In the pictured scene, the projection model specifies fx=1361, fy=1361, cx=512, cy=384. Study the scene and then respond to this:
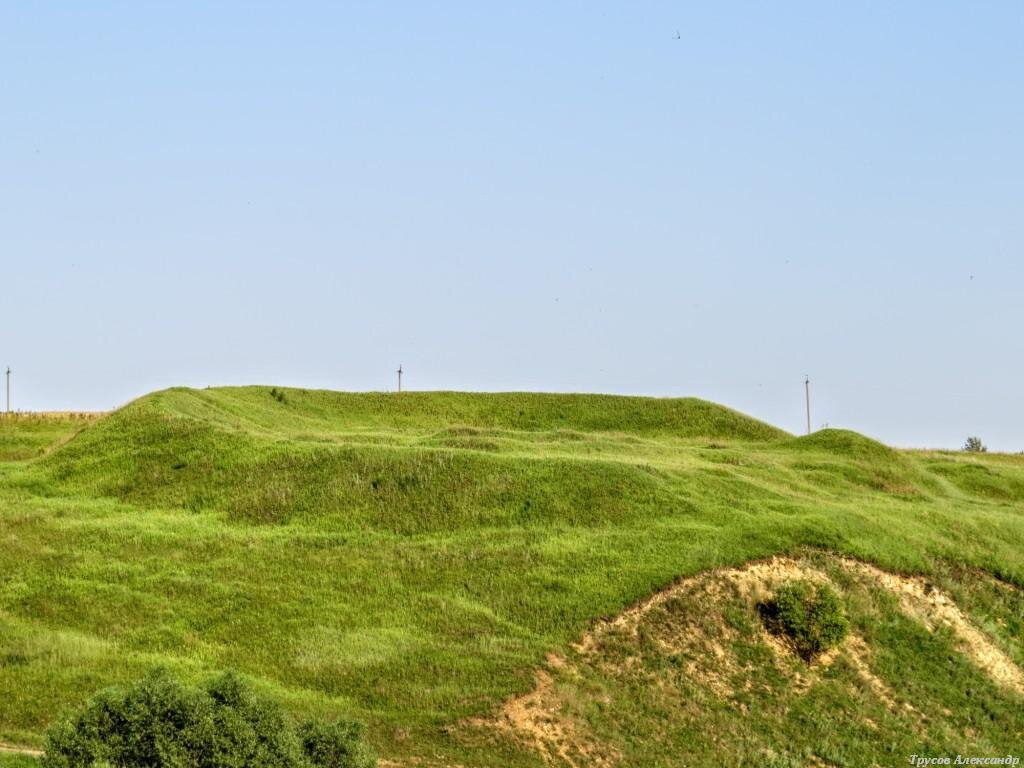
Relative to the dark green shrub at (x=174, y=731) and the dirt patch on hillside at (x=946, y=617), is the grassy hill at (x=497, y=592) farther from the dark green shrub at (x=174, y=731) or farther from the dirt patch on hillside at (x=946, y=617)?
the dark green shrub at (x=174, y=731)

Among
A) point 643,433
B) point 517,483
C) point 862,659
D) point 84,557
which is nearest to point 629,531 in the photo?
point 517,483

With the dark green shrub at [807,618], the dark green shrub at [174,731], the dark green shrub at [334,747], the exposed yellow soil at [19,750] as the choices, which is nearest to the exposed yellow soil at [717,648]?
the dark green shrub at [807,618]

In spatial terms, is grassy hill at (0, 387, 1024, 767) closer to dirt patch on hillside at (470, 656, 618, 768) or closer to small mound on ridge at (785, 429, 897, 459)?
dirt patch on hillside at (470, 656, 618, 768)

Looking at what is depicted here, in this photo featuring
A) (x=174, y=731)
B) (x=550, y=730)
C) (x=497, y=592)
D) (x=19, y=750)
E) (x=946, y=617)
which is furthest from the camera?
(x=946, y=617)

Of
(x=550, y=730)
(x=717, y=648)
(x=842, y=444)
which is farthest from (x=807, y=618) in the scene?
(x=842, y=444)

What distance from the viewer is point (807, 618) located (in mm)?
29859

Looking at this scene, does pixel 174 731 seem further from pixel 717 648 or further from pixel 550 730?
pixel 717 648

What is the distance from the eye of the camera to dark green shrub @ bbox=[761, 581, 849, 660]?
29469mm

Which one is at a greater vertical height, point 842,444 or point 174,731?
point 842,444

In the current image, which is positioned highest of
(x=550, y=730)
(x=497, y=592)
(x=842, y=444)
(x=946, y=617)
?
(x=842, y=444)

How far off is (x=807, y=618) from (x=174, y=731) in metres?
15.8

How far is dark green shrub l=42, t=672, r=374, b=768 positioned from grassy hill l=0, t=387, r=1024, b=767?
3.49m

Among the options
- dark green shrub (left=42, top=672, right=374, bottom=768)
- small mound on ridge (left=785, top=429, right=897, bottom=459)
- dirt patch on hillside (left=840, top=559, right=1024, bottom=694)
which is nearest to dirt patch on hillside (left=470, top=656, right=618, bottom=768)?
dark green shrub (left=42, top=672, right=374, bottom=768)

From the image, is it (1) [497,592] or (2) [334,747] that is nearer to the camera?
(2) [334,747]
